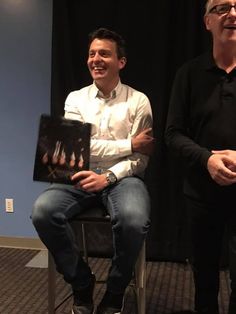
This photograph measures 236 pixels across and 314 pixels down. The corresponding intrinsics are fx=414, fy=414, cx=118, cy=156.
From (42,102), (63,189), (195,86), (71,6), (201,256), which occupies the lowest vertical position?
(201,256)

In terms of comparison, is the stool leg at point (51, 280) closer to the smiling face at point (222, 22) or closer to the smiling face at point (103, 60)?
the smiling face at point (103, 60)

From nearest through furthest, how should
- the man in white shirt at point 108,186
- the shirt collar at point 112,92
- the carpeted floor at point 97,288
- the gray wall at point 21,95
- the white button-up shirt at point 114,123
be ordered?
the man in white shirt at point 108,186
the white button-up shirt at point 114,123
the shirt collar at point 112,92
the carpeted floor at point 97,288
the gray wall at point 21,95

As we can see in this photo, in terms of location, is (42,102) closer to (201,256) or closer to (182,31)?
(182,31)

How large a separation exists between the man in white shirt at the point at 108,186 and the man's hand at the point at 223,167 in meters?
0.37

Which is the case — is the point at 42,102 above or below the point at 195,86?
below

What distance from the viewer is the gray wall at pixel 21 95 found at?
3.15 meters

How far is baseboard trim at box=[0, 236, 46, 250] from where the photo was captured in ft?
11.0

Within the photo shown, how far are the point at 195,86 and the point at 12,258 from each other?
2069mm

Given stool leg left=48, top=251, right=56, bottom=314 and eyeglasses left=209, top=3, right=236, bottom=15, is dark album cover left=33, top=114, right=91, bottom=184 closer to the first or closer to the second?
stool leg left=48, top=251, right=56, bottom=314

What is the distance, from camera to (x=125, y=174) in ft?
6.56

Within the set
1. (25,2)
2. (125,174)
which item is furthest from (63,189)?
(25,2)

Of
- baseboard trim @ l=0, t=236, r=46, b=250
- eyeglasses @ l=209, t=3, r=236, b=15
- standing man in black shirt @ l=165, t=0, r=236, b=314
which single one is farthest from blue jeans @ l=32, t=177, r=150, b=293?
baseboard trim @ l=0, t=236, r=46, b=250

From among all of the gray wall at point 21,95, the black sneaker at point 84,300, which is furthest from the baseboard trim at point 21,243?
the black sneaker at point 84,300

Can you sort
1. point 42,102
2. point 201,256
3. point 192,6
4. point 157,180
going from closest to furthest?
point 201,256 → point 192,6 → point 157,180 → point 42,102
